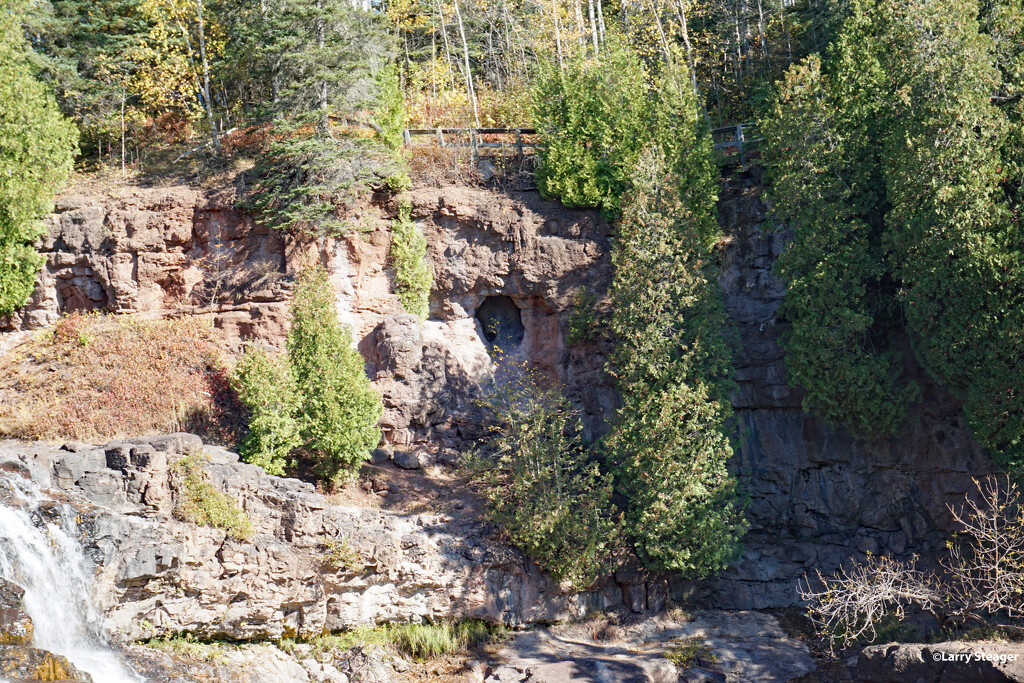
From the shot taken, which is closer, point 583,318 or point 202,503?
point 202,503

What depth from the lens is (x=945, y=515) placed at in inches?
768

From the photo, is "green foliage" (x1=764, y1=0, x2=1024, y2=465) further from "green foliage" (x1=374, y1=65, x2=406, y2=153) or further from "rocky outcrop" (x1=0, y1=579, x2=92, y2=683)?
"rocky outcrop" (x1=0, y1=579, x2=92, y2=683)

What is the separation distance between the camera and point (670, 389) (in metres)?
18.8

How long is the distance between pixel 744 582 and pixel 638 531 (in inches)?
138

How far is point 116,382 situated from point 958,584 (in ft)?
65.2

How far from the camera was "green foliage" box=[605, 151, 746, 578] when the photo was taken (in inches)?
724

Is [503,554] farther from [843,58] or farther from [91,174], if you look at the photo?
[91,174]

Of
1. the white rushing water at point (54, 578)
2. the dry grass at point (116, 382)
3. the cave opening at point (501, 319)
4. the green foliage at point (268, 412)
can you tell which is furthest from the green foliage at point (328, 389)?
the cave opening at point (501, 319)

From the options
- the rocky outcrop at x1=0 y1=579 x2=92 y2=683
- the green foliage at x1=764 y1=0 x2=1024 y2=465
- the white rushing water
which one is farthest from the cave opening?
the rocky outcrop at x1=0 y1=579 x2=92 y2=683

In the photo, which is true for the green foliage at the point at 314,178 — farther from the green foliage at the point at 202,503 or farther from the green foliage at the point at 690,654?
the green foliage at the point at 690,654

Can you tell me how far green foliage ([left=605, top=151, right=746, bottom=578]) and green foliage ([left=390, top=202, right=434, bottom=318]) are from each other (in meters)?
5.76

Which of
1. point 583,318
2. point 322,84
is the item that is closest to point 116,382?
point 322,84

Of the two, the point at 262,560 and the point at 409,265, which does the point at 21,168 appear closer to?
the point at 409,265

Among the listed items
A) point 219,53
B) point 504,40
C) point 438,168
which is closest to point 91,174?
point 219,53
